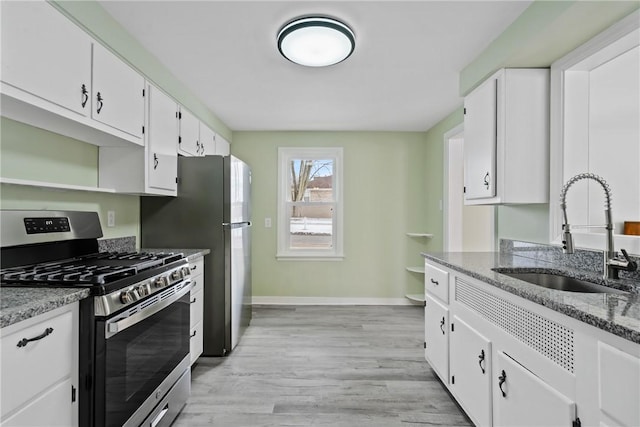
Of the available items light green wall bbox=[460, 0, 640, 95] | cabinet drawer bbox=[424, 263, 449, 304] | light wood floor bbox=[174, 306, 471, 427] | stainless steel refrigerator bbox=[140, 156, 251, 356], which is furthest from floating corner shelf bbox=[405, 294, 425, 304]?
light green wall bbox=[460, 0, 640, 95]

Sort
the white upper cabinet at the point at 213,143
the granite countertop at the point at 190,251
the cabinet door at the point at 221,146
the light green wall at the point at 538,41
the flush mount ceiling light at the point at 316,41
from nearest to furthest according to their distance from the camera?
the light green wall at the point at 538,41 < the flush mount ceiling light at the point at 316,41 < the granite countertop at the point at 190,251 < the white upper cabinet at the point at 213,143 < the cabinet door at the point at 221,146

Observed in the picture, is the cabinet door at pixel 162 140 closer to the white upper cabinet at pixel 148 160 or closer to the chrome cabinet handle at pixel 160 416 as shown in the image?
the white upper cabinet at pixel 148 160

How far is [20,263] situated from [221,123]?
2750 millimetres

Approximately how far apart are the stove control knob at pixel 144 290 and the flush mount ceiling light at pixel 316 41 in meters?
1.64

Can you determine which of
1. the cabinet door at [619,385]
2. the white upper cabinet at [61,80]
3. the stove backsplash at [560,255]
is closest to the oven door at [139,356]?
the white upper cabinet at [61,80]

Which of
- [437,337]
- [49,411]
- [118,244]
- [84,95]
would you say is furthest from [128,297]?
[437,337]

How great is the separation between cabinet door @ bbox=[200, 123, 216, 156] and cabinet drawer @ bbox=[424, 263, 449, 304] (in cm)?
248

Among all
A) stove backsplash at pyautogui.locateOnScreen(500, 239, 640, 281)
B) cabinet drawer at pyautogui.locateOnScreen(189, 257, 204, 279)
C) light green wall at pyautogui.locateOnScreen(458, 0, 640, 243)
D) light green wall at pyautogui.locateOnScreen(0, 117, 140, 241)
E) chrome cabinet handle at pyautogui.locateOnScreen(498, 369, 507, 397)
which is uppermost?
light green wall at pyautogui.locateOnScreen(458, 0, 640, 243)

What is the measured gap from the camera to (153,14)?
6.15ft

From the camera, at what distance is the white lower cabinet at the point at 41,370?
99 cm

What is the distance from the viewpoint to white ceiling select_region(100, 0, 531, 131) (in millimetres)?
1831

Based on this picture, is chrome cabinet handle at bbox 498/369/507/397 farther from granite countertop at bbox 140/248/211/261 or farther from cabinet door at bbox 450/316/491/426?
granite countertop at bbox 140/248/211/261

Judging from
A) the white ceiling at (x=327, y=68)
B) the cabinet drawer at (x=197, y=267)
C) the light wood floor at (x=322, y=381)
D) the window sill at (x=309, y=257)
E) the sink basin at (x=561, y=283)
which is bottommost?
the light wood floor at (x=322, y=381)

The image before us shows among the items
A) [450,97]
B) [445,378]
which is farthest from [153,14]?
[445,378]
